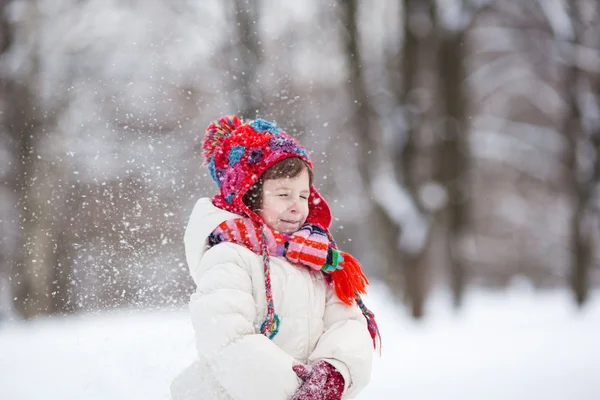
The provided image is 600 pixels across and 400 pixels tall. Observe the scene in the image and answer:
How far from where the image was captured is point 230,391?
2080 millimetres

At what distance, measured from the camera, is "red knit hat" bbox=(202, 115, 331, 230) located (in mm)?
2385

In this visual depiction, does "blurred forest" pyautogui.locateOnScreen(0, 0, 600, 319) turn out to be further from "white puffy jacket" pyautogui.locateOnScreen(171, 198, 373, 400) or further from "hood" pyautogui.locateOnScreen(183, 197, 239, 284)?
"white puffy jacket" pyautogui.locateOnScreen(171, 198, 373, 400)

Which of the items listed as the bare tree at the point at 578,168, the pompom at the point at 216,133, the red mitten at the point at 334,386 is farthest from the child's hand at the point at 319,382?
the bare tree at the point at 578,168

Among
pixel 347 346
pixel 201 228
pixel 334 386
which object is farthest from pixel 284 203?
pixel 334 386

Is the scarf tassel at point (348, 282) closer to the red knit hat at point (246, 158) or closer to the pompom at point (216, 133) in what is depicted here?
the red knit hat at point (246, 158)

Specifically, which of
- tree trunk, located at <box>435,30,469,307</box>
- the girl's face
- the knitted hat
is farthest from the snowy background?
the girl's face

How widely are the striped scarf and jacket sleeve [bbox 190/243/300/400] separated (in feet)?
0.41

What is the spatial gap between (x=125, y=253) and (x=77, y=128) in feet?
27.2

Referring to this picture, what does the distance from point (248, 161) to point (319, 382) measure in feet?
2.81

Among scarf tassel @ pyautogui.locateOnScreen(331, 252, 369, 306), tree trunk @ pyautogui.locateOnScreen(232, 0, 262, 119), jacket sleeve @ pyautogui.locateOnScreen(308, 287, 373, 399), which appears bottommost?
jacket sleeve @ pyautogui.locateOnScreen(308, 287, 373, 399)

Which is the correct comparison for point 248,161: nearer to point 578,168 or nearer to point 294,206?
point 294,206

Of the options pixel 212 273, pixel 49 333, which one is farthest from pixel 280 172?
pixel 49 333

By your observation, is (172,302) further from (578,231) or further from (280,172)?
(578,231)

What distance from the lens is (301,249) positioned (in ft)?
7.41
